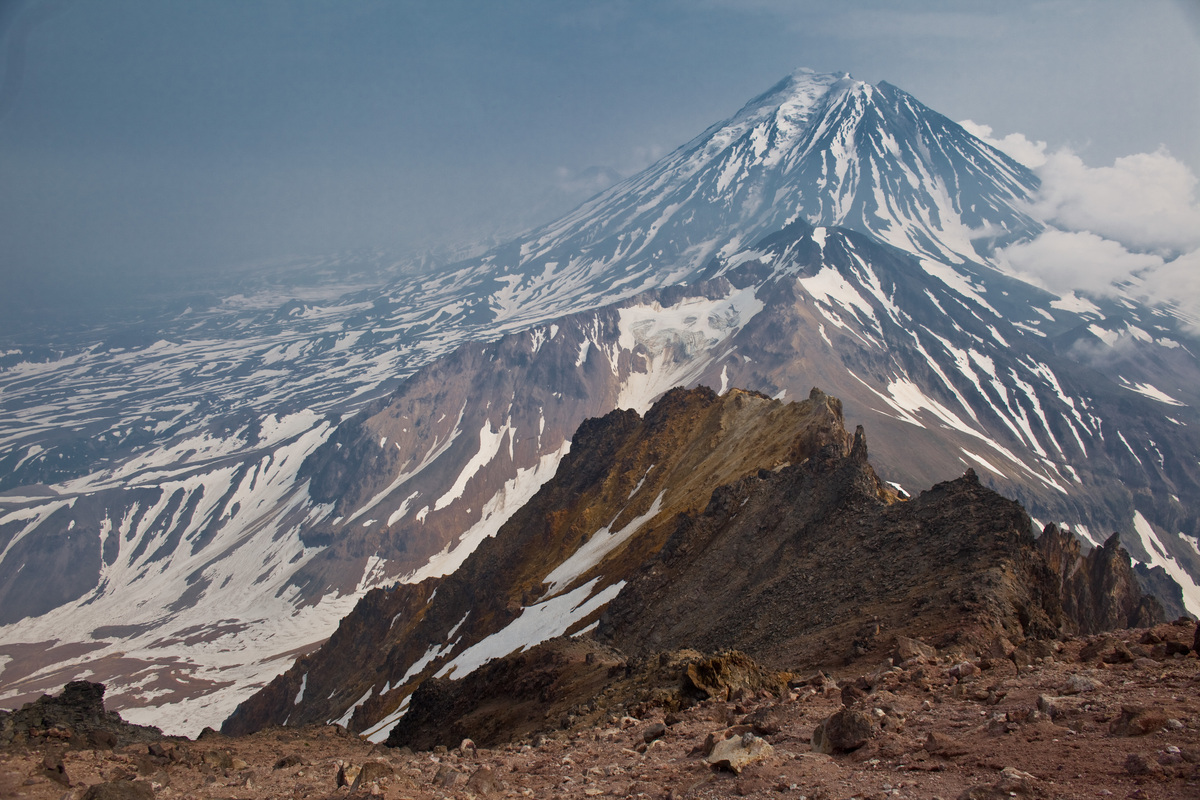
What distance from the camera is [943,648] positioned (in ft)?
50.8

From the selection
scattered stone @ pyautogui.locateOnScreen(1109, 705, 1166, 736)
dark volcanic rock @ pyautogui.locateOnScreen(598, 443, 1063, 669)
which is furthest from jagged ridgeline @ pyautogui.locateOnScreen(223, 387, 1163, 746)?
scattered stone @ pyautogui.locateOnScreen(1109, 705, 1166, 736)

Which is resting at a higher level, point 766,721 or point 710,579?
point 766,721

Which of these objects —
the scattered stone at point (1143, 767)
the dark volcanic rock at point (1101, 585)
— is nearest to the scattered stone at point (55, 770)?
the scattered stone at point (1143, 767)

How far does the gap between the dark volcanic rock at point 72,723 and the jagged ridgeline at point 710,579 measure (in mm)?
10382

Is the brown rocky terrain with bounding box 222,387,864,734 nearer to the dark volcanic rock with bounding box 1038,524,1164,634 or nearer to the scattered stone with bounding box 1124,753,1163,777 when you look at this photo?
the dark volcanic rock with bounding box 1038,524,1164,634

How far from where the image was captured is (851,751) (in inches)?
324

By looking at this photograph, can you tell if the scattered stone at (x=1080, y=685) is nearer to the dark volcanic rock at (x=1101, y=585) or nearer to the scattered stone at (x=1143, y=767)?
the scattered stone at (x=1143, y=767)

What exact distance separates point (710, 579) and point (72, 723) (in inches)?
911

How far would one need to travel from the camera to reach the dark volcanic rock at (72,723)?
1545cm

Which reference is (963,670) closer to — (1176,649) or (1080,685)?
(1080,685)

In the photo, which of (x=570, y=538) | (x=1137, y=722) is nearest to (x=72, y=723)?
(x=1137, y=722)

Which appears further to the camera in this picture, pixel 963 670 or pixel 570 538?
pixel 570 538

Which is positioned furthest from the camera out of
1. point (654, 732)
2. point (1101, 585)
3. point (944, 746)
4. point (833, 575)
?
point (1101, 585)

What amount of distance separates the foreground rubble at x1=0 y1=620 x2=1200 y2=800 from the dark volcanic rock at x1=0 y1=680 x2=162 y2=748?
1.98ft
